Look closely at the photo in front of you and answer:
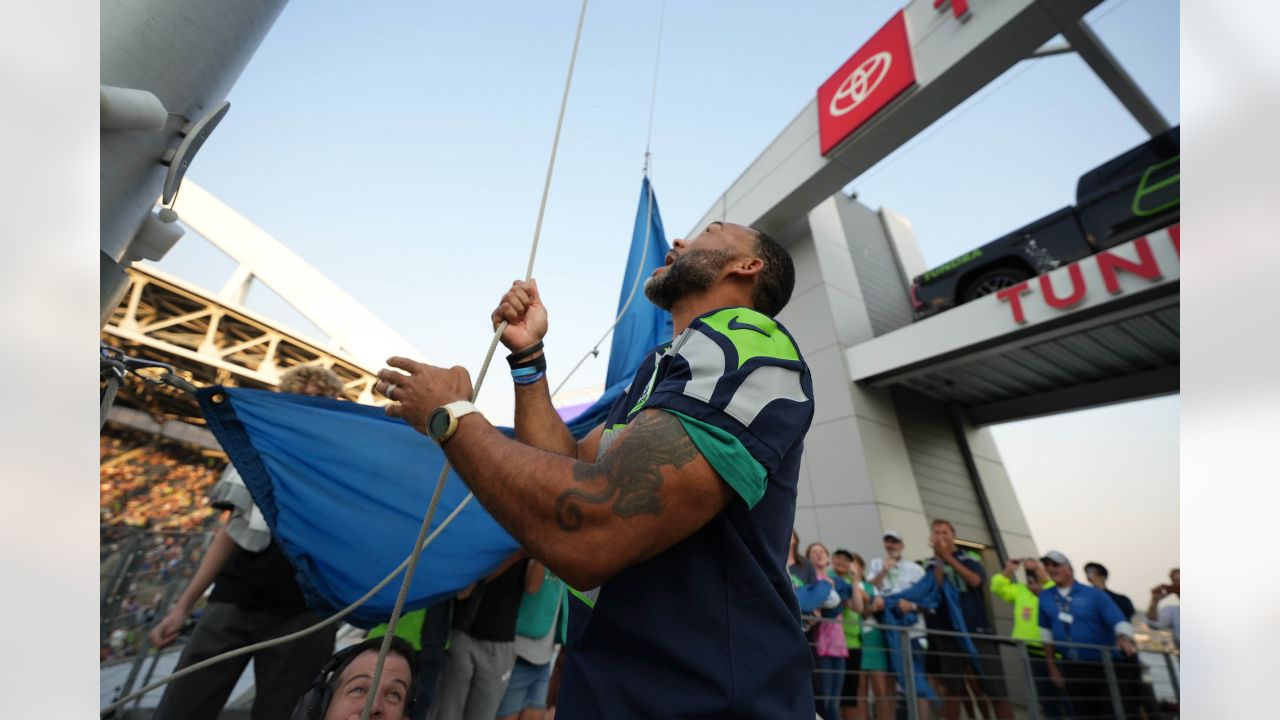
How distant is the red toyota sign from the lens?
8.09 metres

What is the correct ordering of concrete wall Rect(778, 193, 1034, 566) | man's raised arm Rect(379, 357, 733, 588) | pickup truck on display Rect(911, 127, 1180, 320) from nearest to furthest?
man's raised arm Rect(379, 357, 733, 588) < pickup truck on display Rect(911, 127, 1180, 320) < concrete wall Rect(778, 193, 1034, 566)

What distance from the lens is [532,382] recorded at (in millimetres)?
1391

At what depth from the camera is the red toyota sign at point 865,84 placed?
809 centimetres

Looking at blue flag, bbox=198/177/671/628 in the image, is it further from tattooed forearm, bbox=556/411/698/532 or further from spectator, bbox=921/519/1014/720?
spectator, bbox=921/519/1014/720

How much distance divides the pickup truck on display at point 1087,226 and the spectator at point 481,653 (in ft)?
27.2

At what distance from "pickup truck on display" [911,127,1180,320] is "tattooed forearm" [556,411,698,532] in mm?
8555

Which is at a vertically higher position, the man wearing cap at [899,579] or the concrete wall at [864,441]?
the concrete wall at [864,441]

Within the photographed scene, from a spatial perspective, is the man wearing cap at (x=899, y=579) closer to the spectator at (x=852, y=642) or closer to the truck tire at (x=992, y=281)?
the spectator at (x=852, y=642)

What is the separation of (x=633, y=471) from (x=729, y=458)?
17cm

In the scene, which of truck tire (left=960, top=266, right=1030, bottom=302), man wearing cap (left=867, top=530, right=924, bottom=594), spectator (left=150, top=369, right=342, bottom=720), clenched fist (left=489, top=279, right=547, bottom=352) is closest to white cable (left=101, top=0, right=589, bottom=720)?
clenched fist (left=489, top=279, right=547, bottom=352)

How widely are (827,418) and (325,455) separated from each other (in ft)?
27.5

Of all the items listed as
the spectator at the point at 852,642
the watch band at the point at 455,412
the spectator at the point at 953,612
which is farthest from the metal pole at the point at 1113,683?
the watch band at the point at 455,412

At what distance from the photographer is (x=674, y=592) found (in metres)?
1.03
